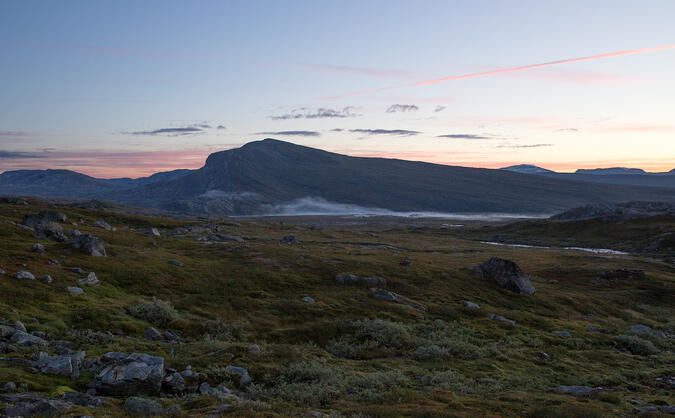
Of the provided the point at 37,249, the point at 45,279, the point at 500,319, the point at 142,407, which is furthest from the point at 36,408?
the point at 500,319

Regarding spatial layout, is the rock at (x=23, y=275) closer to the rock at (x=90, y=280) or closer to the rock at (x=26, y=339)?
the rock at (x=90, y=280)

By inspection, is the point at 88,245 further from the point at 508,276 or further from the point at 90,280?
the point at 508,276

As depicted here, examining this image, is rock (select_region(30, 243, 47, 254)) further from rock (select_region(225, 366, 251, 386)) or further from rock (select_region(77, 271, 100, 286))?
rock (select_region(225, 366, 251, 386))

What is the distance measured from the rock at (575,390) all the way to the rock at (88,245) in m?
43.1

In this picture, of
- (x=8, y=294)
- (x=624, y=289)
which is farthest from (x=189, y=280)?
(x=624, y=289)

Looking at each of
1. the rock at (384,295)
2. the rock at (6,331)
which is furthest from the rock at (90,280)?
the rock at (384,295)

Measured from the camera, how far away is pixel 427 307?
1704 inches

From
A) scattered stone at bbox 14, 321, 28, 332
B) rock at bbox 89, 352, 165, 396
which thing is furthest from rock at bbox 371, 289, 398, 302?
scattered stone at bbox 14, 321, 28, 332

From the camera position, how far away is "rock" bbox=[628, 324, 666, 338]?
4061 cm

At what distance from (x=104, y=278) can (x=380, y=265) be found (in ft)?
109

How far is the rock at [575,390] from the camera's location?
23297mm

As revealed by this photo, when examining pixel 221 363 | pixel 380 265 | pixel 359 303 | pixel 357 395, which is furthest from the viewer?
pixel 380 265

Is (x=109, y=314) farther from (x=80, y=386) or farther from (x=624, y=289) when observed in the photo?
(x=624, y=289)

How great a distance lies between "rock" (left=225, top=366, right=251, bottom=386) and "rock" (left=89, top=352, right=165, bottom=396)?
10.7 ft
